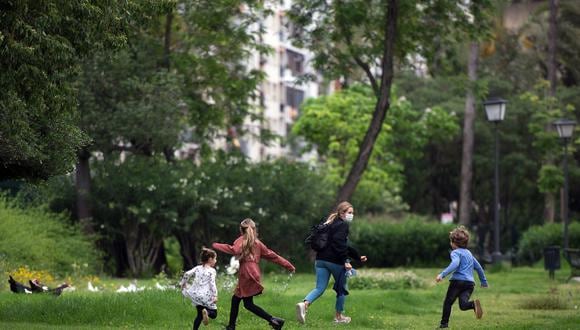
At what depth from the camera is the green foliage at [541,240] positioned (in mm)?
48125

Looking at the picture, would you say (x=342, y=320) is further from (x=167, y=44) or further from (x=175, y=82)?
(x=167, y=44)

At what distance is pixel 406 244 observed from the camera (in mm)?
49531

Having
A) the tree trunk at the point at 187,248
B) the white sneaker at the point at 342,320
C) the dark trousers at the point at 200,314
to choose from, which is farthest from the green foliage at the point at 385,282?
the dark trousers at the point at 200,314

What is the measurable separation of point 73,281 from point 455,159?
45019mm

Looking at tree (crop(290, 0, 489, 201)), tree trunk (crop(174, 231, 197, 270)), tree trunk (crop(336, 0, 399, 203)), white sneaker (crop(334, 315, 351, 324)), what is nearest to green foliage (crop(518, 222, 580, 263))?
tree (crop(290, 0, 489, 201))

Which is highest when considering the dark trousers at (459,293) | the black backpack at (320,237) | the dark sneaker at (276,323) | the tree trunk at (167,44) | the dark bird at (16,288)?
the tree trunk at (167,44)

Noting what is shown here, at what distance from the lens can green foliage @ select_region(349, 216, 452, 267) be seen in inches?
1937

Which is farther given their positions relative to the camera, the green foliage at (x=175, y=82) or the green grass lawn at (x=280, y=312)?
the green foliage at (x=175, y=82)

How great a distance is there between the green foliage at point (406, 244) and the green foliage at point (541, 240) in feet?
9.18

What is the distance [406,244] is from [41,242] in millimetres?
18307

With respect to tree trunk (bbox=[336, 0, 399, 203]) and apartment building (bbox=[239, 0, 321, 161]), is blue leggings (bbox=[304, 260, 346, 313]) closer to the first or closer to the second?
tree trunk (bbox=[336, 0, 399, 203])

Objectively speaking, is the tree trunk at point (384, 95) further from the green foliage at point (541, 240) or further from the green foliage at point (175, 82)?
the green foliage at point (541, 240)

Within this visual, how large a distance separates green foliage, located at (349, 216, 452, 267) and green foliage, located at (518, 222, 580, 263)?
2.80 meters

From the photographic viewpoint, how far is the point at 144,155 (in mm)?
42469
